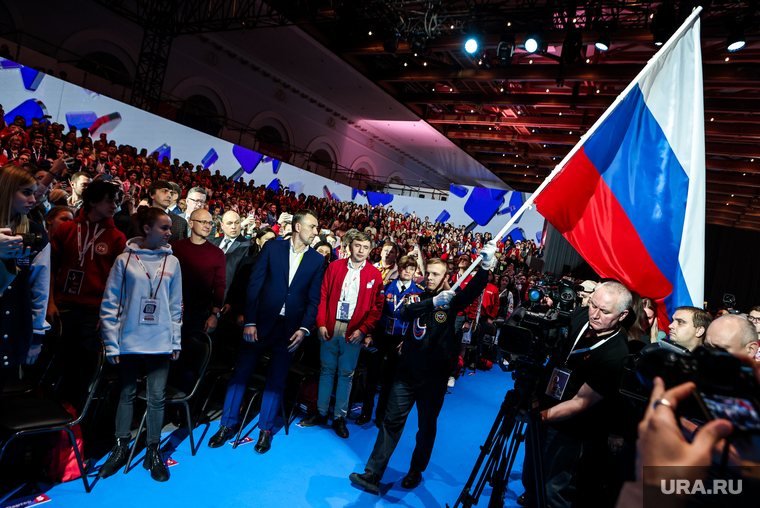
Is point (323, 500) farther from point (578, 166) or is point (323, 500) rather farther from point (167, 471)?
point (578, 166)

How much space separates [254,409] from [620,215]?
3362 millimetres

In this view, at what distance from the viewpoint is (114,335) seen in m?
2.50

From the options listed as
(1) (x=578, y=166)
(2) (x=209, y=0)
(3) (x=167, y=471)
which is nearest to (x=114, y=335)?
(3) (x=167, y=471)

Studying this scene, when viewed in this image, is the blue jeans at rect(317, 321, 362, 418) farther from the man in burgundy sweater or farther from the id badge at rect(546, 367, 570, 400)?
the id badge at rect(546, 367, 570, 400)

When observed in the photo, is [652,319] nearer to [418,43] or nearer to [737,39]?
[737,39]

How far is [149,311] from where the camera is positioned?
8.56ft

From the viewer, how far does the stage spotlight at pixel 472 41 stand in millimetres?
8234

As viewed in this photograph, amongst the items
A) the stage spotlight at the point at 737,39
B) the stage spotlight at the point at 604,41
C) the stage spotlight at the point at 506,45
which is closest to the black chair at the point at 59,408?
the stage spotlight at the point at 506,45

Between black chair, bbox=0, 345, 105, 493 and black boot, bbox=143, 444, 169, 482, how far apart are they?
1.12 feet

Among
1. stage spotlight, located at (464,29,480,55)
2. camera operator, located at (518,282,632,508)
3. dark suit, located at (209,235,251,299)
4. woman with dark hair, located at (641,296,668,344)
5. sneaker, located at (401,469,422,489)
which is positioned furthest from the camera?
stage spotlight, located at (464,29,480,55)

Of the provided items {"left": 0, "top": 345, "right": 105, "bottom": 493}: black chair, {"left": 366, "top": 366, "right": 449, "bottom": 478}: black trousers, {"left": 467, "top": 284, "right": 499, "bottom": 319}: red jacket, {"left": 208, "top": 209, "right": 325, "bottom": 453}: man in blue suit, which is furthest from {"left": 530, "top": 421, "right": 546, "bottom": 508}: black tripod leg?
{"left": 467, "top": 284, "right": 499, "bottom": 319}: red jacket

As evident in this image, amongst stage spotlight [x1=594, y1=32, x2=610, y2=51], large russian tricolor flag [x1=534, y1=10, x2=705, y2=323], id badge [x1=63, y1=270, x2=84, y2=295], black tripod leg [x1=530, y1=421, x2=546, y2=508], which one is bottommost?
black tripod leg [x1=530, y1=421, x2=546, y2=508]

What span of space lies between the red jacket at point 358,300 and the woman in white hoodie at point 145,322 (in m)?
1.30

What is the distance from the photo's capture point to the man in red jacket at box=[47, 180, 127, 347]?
2.76 m
